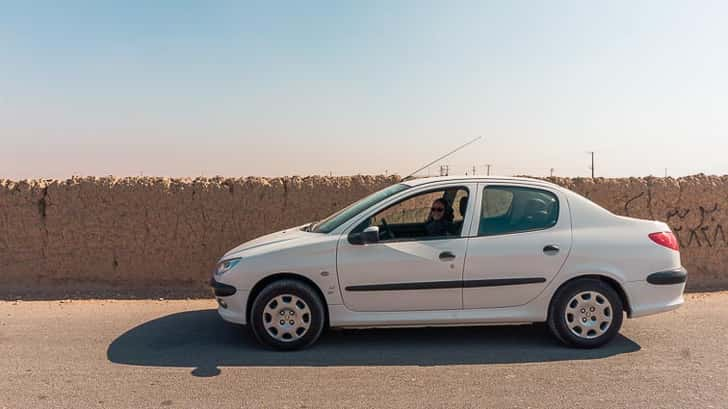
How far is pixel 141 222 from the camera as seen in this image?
7.27m

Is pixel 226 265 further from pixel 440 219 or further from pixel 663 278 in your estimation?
pixel 663 278

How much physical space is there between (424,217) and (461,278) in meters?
1.32

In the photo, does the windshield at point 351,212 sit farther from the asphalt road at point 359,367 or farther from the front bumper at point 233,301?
the asphalt road at point 359,367

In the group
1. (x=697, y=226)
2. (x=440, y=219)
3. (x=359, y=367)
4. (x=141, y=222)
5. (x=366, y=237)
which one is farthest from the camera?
(x=697, y=226)

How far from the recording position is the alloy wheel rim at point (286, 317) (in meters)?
4.86

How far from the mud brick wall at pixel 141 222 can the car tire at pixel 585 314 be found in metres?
3.36

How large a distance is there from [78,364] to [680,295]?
222 inches

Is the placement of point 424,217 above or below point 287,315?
above

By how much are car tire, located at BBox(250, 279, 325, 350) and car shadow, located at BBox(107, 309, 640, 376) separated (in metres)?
0.12

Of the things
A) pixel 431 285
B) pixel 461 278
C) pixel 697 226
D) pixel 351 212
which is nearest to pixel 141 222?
pixel 351 212

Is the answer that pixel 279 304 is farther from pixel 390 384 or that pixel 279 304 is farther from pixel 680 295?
pixel 680 295

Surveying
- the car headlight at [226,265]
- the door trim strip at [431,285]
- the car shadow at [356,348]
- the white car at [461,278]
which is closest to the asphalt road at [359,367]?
the car shadow at [356,348]

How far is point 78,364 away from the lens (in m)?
4.57

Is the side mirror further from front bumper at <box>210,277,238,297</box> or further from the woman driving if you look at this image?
front bumper at <box>210,277,238,297</box>
